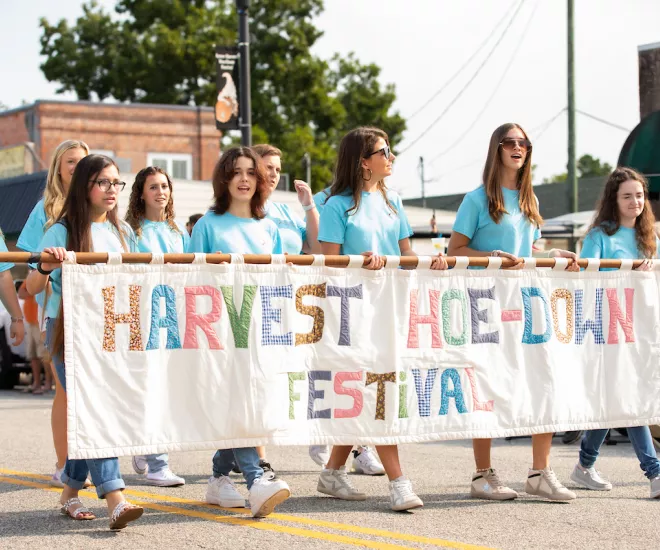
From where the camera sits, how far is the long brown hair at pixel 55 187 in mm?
7758

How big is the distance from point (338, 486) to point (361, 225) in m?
1.61

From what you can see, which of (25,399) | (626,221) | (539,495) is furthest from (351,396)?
(25,399)

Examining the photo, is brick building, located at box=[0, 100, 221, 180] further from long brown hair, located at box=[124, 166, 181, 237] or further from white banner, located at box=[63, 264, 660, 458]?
white banner, located at box=[63, 264, 660, 458]

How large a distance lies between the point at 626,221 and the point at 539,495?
200 cm

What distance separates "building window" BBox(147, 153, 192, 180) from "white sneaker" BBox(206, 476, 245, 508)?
35.7 m

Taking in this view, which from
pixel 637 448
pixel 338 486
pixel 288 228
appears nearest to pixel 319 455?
pixel 338 486

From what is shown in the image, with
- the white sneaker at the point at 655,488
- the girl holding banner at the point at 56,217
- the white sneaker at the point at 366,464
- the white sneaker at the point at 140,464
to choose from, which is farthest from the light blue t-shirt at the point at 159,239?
the white sneaker at the point at 655,488

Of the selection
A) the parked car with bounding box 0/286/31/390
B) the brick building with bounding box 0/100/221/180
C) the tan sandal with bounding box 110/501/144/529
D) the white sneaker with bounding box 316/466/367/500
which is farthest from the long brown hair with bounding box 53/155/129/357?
the brick building with bounding box 0/100/221/180

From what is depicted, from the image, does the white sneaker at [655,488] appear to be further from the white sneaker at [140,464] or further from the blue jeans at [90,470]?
the white sneaker at [140,464]

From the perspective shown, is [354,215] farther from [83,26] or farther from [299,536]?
[83,26]

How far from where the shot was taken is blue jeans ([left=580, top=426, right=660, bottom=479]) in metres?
7.80

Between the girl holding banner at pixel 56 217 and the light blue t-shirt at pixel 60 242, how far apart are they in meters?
0.14

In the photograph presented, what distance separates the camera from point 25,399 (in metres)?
17.2

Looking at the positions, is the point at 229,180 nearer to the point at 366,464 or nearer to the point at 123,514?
the point at 123,514
